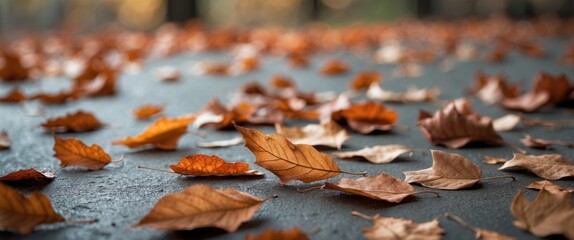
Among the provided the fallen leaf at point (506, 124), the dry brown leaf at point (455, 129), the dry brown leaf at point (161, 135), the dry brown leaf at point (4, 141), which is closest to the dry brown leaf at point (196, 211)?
the dry brown leaf at point (161, 135)

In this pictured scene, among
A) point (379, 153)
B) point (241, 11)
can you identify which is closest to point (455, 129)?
point (379, 153)

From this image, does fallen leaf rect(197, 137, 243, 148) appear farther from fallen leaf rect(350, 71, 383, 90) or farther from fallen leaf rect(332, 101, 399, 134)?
fallen leaf rect(350, 71, 383, 90)

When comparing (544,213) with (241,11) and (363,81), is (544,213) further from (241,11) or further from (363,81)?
(241,11)

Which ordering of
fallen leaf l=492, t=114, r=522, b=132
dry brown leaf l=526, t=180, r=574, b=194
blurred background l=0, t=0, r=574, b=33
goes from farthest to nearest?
1. blurred background l=0, t=0, r=574, b=33
2. fallen leaf l=492, t=114, r=522, b=132
3. dry brown leaf l=526, t=180, r=574, b=194

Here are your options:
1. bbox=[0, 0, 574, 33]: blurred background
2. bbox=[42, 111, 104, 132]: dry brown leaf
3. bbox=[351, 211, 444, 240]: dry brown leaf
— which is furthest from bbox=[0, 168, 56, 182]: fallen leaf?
bbox=[0, 0, 574, 33]: blurred background

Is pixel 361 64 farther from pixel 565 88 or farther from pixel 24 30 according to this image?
pixel 24 30

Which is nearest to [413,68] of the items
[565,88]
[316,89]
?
[316,89]
